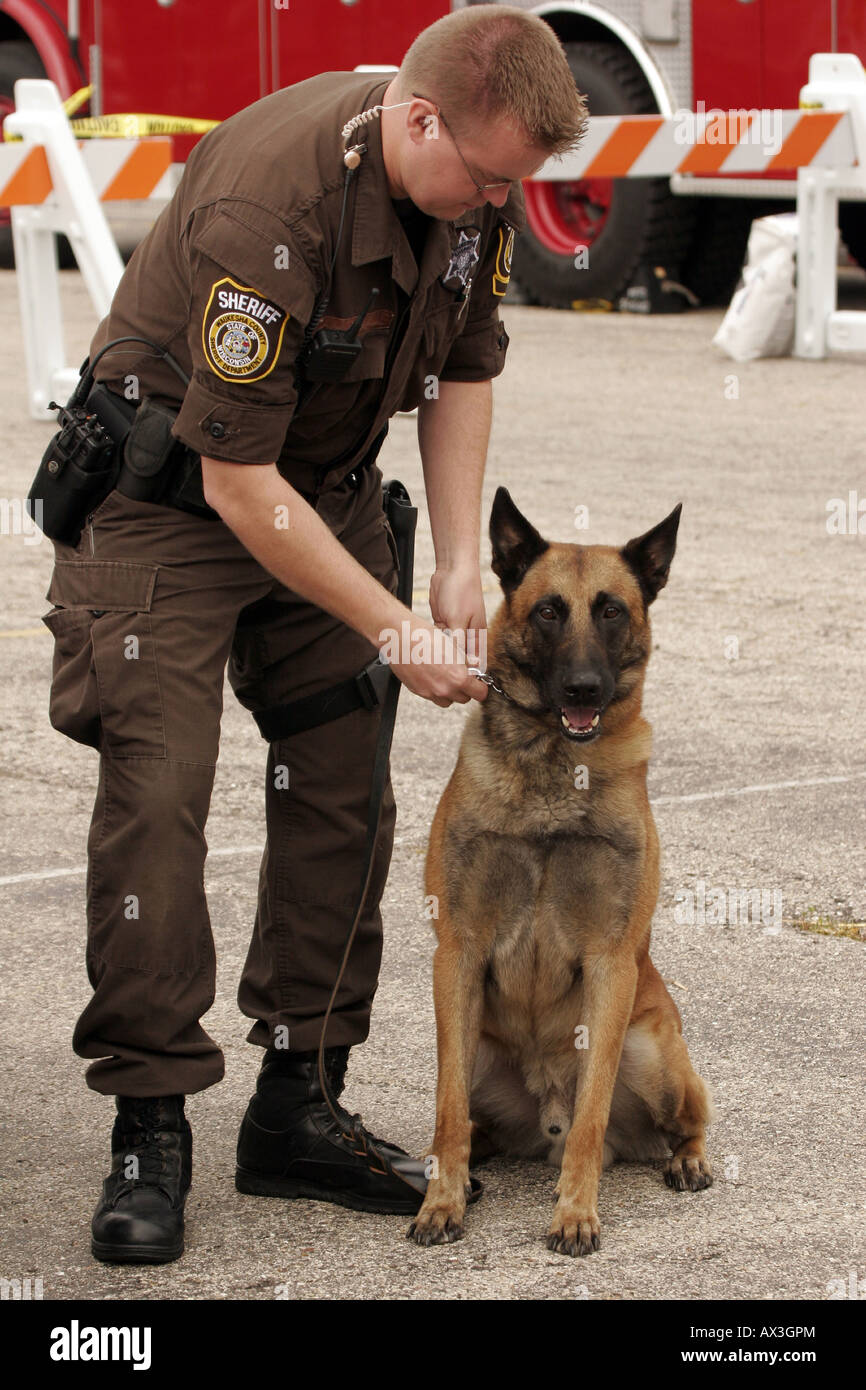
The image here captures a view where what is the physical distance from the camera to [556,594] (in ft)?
11.3

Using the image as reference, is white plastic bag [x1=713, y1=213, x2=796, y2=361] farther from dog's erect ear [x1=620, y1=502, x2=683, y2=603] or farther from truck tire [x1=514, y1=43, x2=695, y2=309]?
dog's erect ear [x1=620, y1=502, x2=683, y2=603]

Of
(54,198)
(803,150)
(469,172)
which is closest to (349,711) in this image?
(469,172)

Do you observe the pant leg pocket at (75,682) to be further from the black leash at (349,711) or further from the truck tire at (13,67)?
the truck tire at (13,67)

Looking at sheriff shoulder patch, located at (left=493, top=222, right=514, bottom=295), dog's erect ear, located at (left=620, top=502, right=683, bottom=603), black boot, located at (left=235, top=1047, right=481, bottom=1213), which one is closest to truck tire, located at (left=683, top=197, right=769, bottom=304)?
dog's erect ear, located at (left=620, top=502, right=683, bottom=603)

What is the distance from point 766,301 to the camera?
38.7 feet

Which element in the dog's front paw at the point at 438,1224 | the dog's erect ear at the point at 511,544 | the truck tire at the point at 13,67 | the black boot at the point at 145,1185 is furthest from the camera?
the truck tire at the point at 13,67

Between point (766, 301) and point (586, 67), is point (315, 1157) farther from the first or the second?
point (586, 67)

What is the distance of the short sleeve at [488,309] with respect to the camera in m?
3.27

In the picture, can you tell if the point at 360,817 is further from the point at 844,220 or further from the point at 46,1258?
the point at 844,220

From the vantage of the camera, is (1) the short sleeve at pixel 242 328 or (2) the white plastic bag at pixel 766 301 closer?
(1) the short sleeve at pixel 242 328

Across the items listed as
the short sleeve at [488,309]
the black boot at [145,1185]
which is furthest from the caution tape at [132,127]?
the black boot at [145,1185]

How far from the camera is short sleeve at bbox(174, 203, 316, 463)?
2773mm
